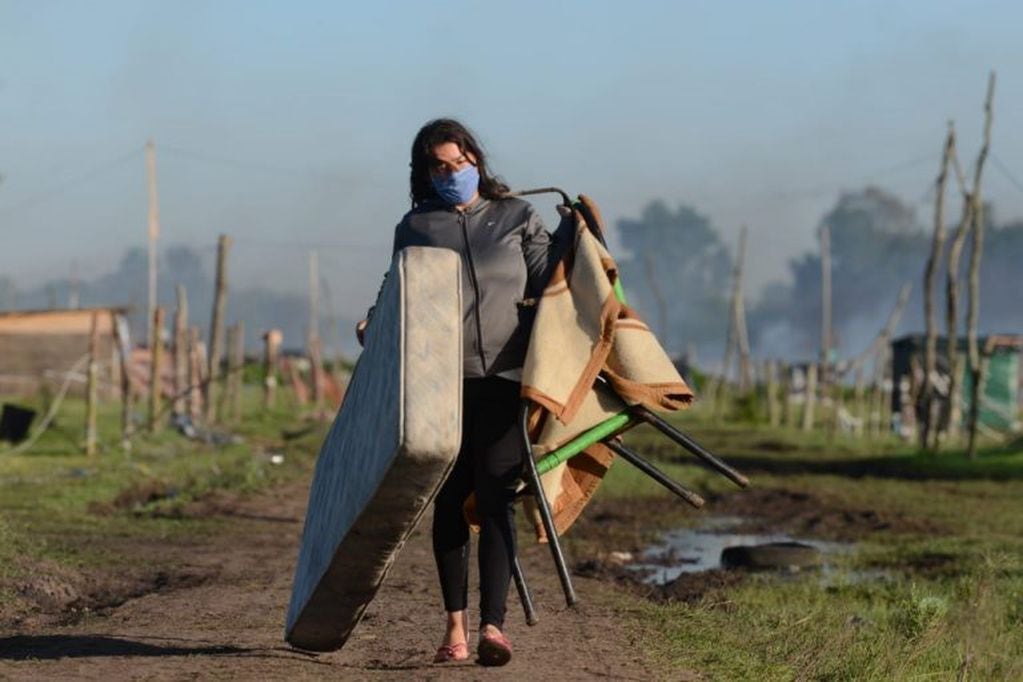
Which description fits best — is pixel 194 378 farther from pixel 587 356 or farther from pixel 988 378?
pixel 587 356

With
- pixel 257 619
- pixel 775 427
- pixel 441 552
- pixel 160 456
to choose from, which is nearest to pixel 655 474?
pixel 441 552

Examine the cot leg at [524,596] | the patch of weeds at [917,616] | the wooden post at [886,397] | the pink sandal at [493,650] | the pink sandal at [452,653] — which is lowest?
the wooden post at [886,397]

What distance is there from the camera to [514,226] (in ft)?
22.9

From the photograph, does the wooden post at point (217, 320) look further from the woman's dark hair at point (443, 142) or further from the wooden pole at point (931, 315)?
the woman's dark hair at point (443, 142)

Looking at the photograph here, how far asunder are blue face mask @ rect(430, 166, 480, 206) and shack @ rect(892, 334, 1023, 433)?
4231 centimetres

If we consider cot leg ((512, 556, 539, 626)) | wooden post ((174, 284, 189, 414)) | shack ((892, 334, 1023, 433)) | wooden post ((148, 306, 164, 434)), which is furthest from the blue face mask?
shack ((892, 334, 1023, 433))

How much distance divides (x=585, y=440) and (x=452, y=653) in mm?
971

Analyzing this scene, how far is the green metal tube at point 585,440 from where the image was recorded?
687 cm

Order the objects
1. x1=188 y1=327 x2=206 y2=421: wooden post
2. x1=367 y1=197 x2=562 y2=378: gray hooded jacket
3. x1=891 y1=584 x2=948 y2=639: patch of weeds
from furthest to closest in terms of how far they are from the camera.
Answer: x1=188 y1=327 x2=206 y2=421: wooden post → x1=891 y1=584 x2=948 y2=639: patch of weeds → x1=367 y1=197 x2=562 y2=378: gray hooded jacket

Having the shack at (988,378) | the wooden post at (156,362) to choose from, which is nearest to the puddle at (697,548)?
the wooden post at (156,362)

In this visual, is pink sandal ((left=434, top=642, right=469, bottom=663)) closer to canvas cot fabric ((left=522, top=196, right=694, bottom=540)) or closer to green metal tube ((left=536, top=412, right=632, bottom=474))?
canvas cot fabric ((left=522, top=196, right=694, bottom=540))

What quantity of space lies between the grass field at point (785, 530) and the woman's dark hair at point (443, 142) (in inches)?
74.2

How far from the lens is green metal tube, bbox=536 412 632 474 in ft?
22.5

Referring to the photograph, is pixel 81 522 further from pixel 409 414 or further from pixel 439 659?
pixel 409 414
